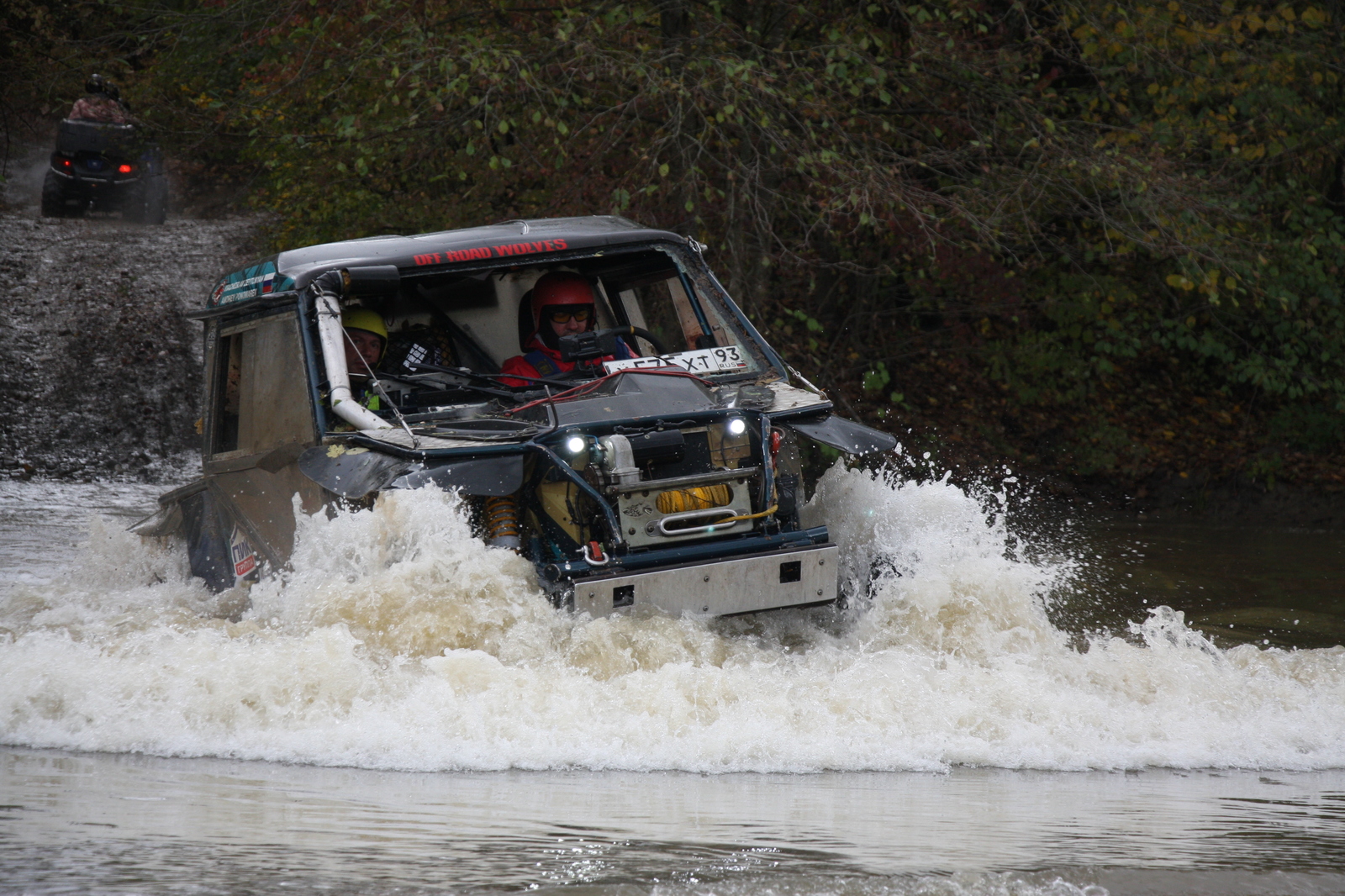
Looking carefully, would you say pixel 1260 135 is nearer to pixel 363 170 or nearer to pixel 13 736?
pixel 363 170

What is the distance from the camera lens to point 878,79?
38.5ft

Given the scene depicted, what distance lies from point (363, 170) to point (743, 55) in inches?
138

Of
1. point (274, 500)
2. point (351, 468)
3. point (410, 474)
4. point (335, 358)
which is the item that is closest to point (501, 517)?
point (410, 474)

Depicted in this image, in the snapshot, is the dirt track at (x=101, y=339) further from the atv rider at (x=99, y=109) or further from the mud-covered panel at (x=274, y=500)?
the mud-covered panel at (x=274, y=500)

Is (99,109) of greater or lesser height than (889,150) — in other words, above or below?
above

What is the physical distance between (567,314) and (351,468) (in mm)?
2246

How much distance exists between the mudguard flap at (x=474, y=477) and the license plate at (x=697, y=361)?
1.18 metres

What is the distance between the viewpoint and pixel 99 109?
68.0 feet

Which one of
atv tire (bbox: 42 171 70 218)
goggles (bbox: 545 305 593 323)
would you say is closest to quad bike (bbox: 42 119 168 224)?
atv tire (bbox: 42 171 70 218)

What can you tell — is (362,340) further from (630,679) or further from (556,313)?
(630,679)

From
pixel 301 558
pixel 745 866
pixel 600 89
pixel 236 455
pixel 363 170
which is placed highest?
pixel 600 89

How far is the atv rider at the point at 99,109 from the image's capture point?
19219 mm

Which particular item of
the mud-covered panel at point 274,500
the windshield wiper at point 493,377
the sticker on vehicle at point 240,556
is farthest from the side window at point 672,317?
the sticker on vehicle at point 240,556

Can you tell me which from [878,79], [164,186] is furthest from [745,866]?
[164,186]
